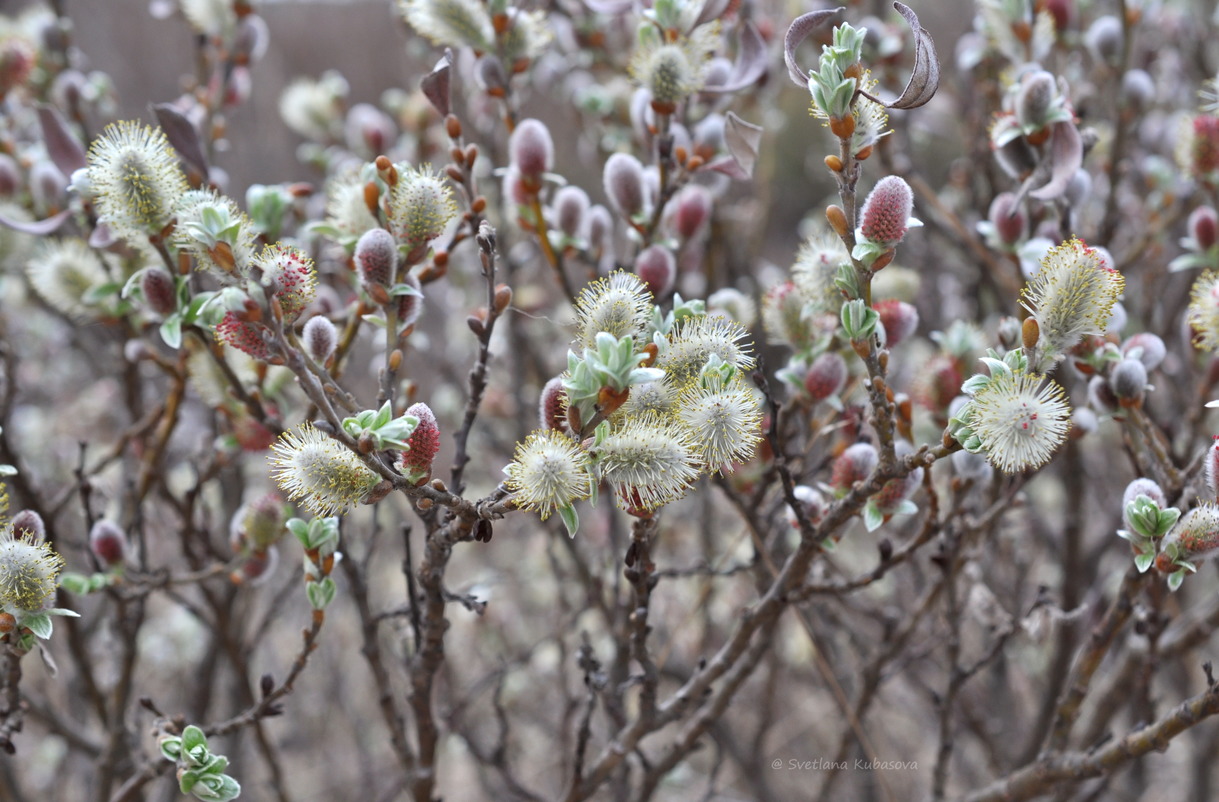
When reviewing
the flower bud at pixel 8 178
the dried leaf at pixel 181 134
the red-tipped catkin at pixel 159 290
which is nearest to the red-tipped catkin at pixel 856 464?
the red-tipped catkin at pixel 159 290

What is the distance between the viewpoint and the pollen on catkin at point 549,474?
0.71m

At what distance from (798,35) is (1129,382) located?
49cm

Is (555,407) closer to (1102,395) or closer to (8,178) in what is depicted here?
(1102,395)

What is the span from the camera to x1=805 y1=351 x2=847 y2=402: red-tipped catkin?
1041 millimetres

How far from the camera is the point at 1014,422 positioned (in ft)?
2.33

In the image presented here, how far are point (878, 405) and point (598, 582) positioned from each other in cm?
71

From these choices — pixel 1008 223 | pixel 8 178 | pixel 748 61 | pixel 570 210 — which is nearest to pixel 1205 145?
pixel 1008 223

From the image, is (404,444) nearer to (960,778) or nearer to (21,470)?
(21,470)

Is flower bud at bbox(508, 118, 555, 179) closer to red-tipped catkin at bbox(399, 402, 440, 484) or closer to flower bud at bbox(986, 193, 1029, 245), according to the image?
red-tipped catkin at bbox(399, 402, 440, 484)

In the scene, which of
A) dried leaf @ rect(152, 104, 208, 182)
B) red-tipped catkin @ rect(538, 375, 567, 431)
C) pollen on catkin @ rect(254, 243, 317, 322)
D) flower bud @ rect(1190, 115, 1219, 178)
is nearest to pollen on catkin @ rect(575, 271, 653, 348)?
red-tipped catkin @ rect(538, 375, 567, 431)

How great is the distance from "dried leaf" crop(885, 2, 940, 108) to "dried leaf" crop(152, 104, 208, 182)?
0.79 meters

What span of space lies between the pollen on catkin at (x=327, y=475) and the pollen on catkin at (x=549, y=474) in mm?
122

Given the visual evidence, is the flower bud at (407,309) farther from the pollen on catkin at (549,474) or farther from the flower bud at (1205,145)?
the flower bud at (1205,145)

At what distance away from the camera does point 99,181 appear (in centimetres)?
88
